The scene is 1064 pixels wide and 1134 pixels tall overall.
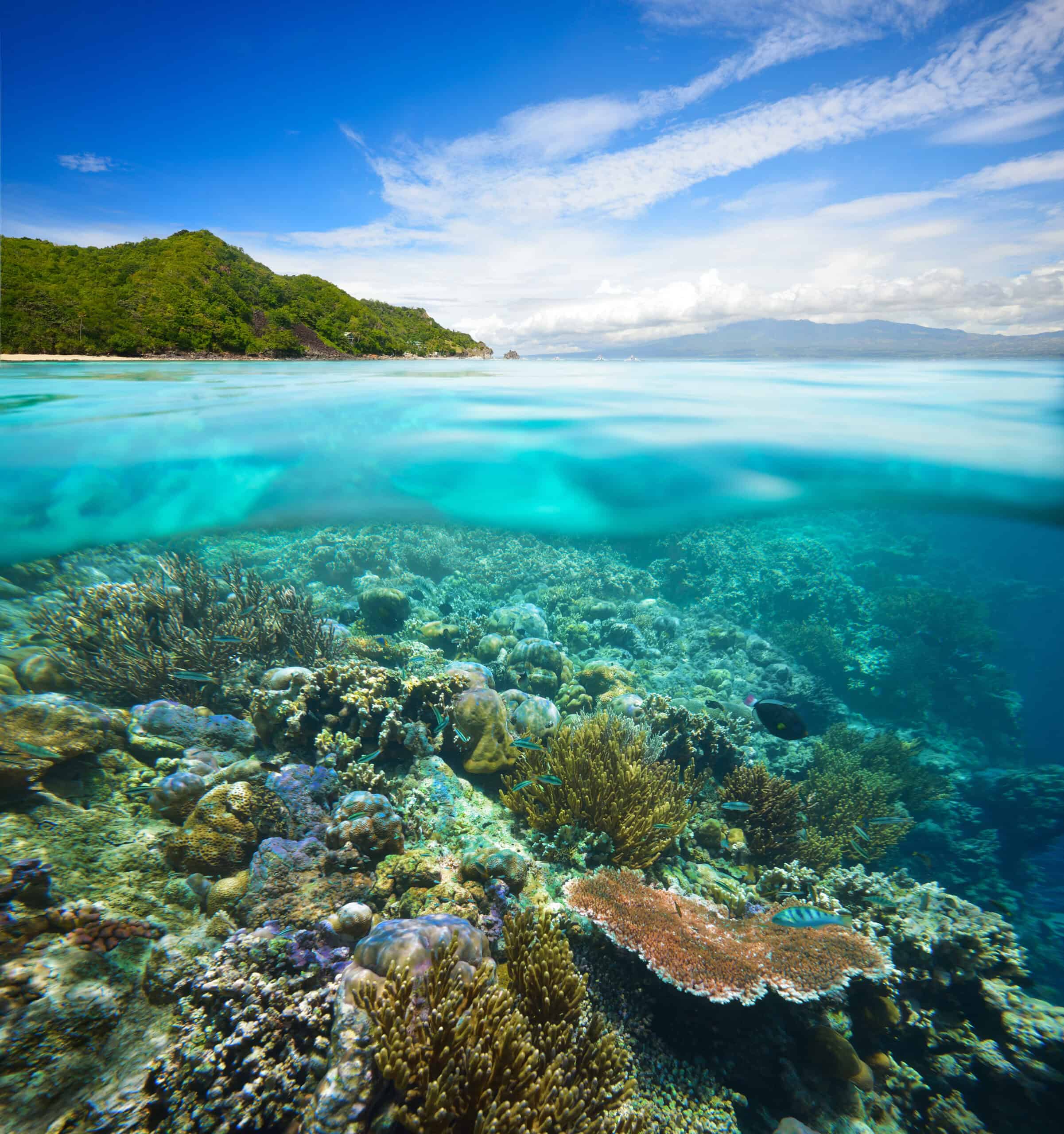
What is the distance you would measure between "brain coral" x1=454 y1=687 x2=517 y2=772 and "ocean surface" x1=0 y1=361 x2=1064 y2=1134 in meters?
0.05

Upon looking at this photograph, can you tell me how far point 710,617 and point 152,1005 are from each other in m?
13.9

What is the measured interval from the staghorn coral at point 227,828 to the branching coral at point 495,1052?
208 centimetres

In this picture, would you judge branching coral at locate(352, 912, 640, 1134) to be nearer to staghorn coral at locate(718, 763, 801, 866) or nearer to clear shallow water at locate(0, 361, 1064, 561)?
staghorn coral at locate(718, 763, 801, 866)

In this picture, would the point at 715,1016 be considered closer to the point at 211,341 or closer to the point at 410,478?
the point at 410,478

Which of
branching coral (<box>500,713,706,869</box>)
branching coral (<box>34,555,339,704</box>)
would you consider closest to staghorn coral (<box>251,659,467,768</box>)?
branching coral (<box>34,555,339,704</box>)

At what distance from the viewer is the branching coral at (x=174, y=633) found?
665 cm

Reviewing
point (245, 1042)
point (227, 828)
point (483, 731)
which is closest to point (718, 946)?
point (483, 731)

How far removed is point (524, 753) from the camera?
620 cm

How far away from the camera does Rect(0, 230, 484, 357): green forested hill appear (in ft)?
55.2

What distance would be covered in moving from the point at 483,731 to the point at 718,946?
3.27 metres

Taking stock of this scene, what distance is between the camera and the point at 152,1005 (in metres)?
3.06

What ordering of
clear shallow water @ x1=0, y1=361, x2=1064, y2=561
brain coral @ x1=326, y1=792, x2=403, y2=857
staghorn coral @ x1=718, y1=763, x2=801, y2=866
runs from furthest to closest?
1. clear shallow water @ x1=0, y1=361, x2=1064, y2=561
2. staghorn coral @ x1=718, y1=763, x2=801, y2=866
3. brain coral @ x1=326, y1=792, x2=403, y2=857

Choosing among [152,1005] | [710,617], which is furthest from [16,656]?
[710,617]

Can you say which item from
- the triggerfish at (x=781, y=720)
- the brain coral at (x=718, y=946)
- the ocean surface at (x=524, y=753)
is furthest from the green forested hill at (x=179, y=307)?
the brain coral at (x=718, y=946)
